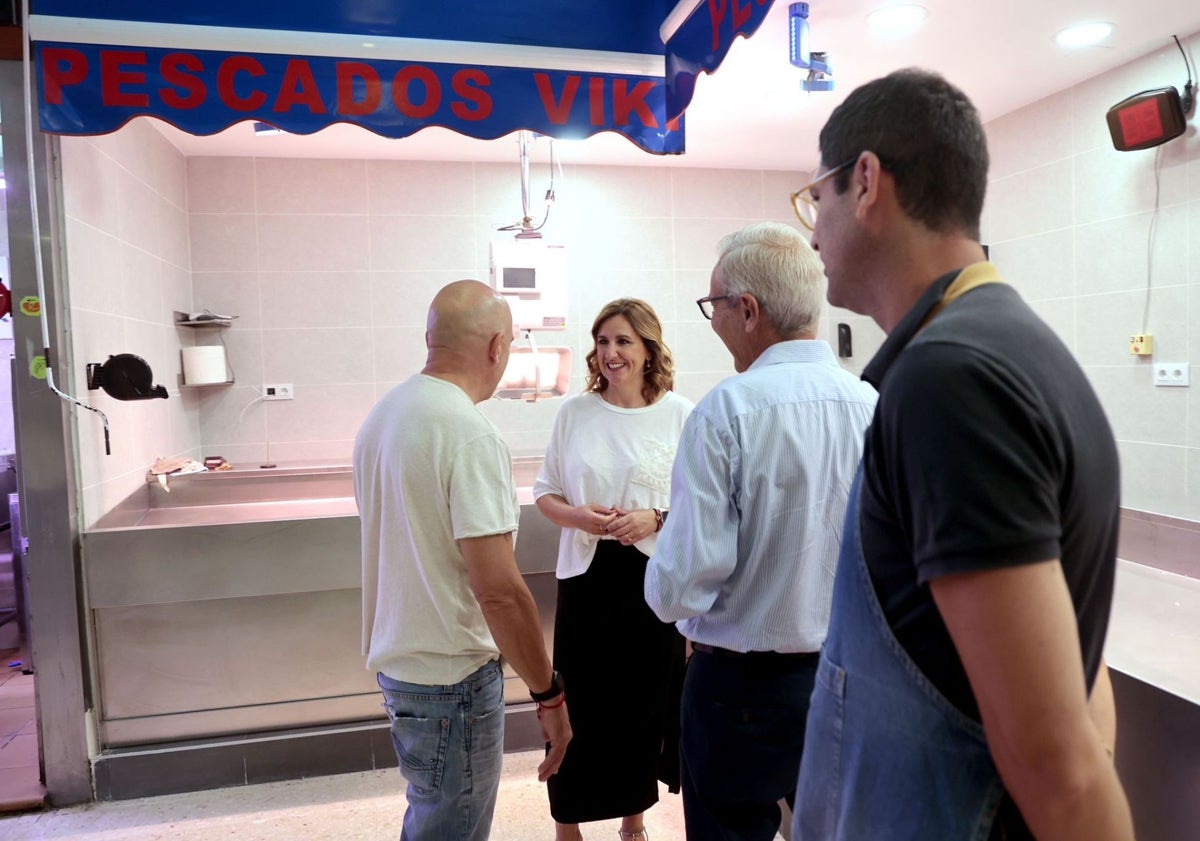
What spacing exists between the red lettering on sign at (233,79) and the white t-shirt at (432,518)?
3.42 ft

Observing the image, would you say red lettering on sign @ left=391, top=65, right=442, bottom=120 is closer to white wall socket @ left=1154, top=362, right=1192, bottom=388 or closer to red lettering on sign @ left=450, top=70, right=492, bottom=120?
red lettering on sign @ left=450, top=70, right=492, bottom=120

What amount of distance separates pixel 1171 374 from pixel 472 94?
3.03 m

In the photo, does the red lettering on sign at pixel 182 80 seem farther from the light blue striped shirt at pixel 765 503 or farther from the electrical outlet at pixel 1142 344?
the electrical outlet at pixel 1142 344

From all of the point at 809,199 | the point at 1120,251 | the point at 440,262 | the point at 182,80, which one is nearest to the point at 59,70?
the point at 182,80

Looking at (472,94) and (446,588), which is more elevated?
(472,94)

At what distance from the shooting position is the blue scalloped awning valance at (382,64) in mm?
2098

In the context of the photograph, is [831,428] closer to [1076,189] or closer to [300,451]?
[1076,189]

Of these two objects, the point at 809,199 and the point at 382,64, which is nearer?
the point at 809,199

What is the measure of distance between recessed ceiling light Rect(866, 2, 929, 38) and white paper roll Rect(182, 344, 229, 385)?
3.25 m

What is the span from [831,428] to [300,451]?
3709mm

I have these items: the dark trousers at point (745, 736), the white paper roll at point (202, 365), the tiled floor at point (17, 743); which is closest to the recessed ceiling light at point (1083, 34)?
the dark trousers at point (745, 736)

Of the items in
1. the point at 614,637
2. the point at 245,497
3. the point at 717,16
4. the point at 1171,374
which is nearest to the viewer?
the point at 717,16

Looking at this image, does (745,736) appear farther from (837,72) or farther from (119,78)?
(837,72)

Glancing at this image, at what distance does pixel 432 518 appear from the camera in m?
1.60
